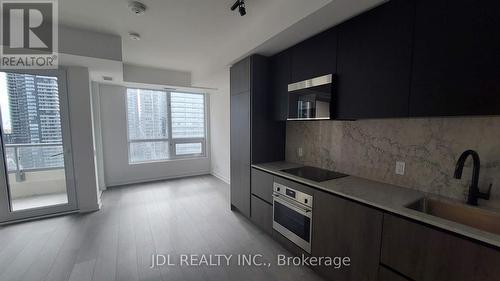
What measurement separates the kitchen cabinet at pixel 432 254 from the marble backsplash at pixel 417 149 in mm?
625

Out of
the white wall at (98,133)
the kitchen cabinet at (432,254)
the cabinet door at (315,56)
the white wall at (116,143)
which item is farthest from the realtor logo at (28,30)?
the kitchen cabinet at (432,254)

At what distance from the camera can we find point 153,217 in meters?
3.06

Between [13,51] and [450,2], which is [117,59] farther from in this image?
[450,2]

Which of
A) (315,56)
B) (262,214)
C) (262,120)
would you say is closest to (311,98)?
(315,56)

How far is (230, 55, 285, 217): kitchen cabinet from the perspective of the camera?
8.98 ft

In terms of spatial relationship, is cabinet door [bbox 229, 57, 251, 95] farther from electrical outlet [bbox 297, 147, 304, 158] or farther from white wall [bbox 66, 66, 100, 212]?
white wall [bbox 66, 66, 100, 212]

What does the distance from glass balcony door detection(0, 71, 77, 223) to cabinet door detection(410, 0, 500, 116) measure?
14.4ft

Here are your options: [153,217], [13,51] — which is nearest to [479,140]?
[153,217]

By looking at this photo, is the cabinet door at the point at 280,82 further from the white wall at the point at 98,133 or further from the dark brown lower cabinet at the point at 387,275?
the white wall at the point at 98,133

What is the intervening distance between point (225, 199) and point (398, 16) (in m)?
3.53

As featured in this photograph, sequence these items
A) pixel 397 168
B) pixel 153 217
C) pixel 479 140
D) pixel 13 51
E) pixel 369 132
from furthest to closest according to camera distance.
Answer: pixel 153 217
pixel 13 51
pixel 369 132
pixel 397 168
pixel 479 140

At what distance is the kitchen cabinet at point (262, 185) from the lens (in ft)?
8.05

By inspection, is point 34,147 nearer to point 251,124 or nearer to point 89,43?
point 89,43

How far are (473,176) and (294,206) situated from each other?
4.48 feet
